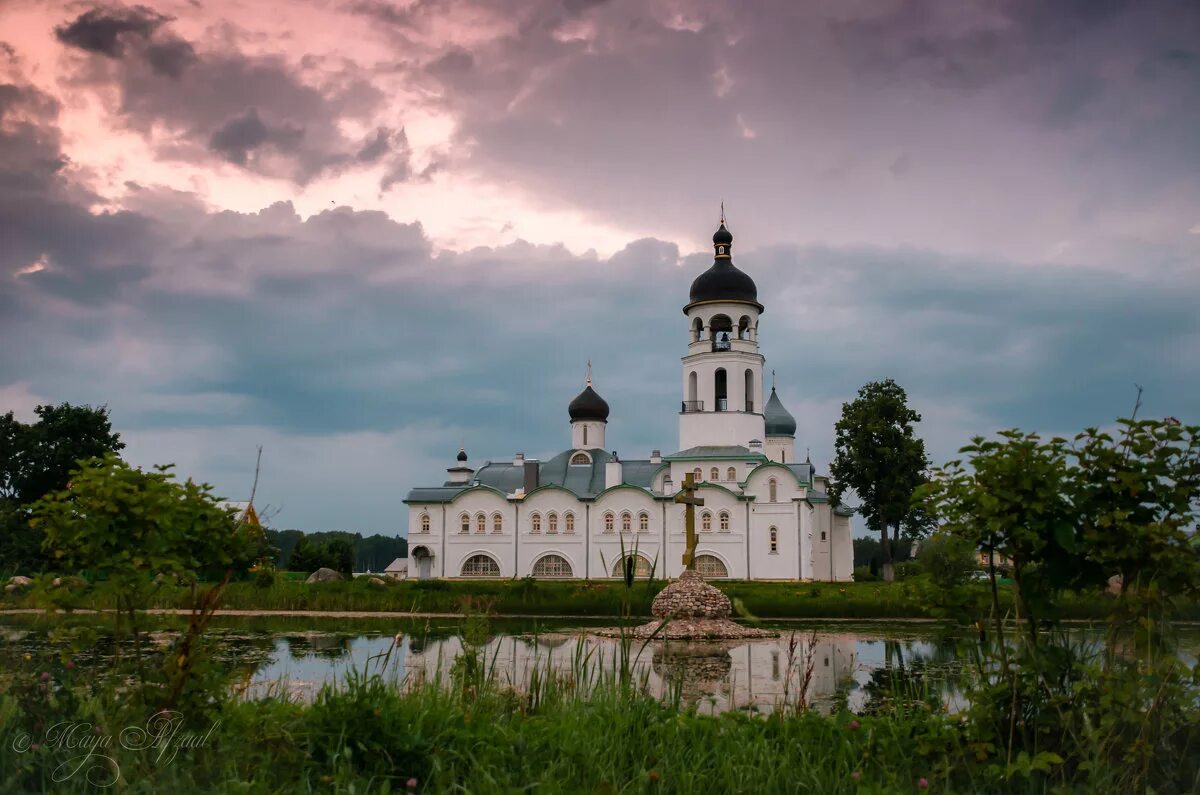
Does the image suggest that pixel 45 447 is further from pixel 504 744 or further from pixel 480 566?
pixel 504 744

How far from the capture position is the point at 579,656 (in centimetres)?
636

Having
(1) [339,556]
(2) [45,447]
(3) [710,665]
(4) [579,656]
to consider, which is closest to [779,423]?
(1) [339,556]

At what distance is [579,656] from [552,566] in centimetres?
4043

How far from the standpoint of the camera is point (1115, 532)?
470 centimetres

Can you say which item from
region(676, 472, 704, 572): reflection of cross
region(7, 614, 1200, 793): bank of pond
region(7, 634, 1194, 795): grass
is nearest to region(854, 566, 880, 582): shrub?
region(676, 472, 704, 572): reflection of cross

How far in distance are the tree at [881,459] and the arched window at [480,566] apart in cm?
1619

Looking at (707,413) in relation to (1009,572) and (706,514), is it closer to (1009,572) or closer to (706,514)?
(706,514)

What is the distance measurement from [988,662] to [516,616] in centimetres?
2047

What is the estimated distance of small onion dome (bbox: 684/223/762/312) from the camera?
4631cm

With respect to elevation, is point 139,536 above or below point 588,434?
below

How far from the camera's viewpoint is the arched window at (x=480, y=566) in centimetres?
4681

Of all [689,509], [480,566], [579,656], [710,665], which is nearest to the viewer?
[579,656]

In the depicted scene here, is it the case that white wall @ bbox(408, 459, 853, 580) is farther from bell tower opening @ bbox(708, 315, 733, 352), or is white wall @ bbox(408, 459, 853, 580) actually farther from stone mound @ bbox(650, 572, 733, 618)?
stone mound @ bbox(650, 572, 733, 618)

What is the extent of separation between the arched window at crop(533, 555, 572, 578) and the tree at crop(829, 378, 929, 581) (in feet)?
41.9
